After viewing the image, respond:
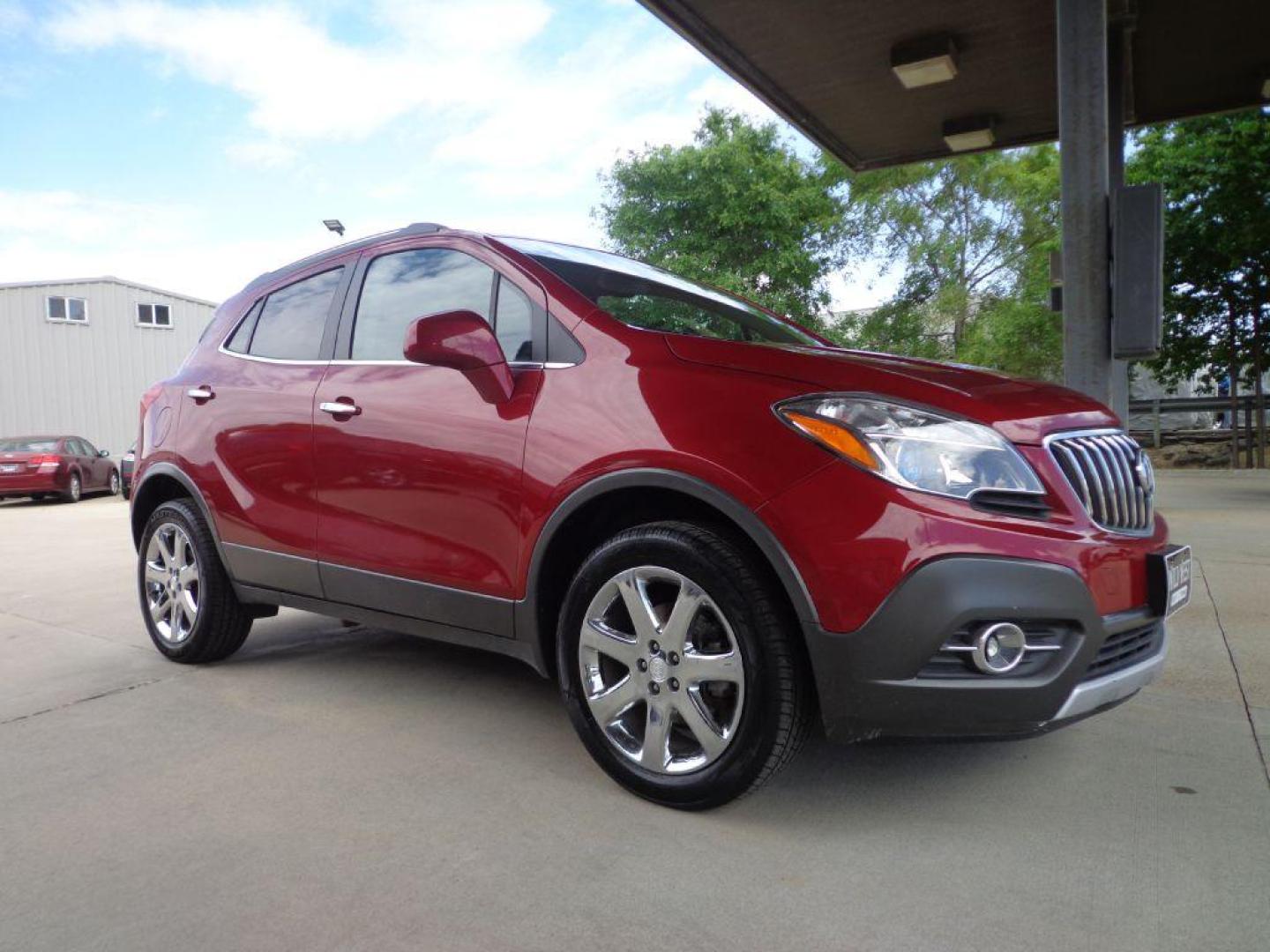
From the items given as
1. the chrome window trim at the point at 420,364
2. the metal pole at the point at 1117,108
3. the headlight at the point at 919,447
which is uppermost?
the metal pole at the point at 1117,108

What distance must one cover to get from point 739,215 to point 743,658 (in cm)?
2412

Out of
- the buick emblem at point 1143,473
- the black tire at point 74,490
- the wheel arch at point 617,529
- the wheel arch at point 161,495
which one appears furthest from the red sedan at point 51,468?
the buick emblem at point 1143,473

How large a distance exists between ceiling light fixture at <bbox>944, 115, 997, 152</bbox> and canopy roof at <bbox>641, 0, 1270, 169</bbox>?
3.8 inches

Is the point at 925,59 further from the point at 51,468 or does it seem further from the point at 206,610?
the point at 51,468

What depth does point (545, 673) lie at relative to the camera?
9.86 feet

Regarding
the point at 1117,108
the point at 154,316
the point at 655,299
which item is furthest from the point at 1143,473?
the point at 154,316

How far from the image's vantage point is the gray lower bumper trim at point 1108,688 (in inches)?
91.0

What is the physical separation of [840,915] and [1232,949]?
78 cm

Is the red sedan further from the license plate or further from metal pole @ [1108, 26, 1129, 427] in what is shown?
the license plate

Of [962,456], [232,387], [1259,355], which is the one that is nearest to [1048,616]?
[962,456]

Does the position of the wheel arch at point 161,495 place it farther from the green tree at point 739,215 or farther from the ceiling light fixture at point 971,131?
the green tree at point 739,215

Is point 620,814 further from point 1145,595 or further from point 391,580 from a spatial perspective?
point 1145,595

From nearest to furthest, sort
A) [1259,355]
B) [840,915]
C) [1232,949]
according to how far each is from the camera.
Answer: [1232,949], [840,915], [1259,355]

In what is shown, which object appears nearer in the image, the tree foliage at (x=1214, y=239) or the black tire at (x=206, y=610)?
the black tire at (x=206, y=610)
